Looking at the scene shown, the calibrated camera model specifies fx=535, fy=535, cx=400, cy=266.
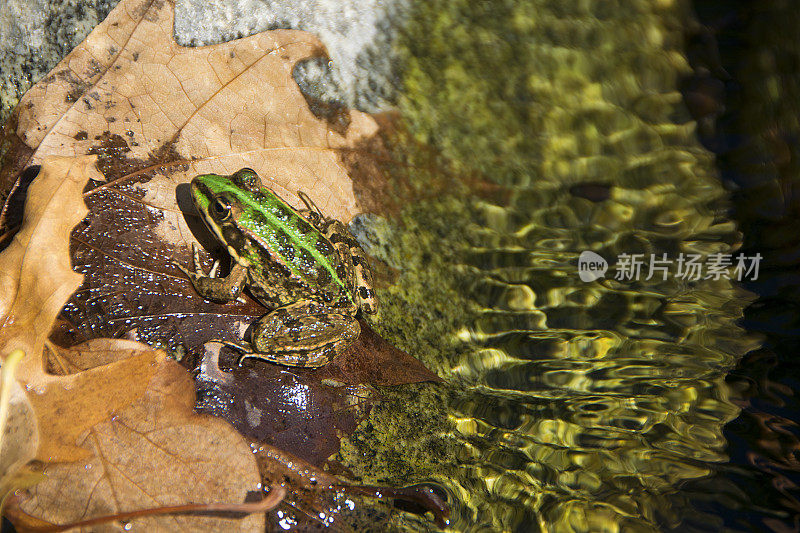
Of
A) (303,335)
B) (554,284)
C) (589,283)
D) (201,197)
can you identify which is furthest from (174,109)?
(589,283)

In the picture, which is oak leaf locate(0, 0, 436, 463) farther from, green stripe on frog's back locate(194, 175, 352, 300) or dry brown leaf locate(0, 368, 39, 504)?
dry brown leaf locate(0, 368, 39, 504)

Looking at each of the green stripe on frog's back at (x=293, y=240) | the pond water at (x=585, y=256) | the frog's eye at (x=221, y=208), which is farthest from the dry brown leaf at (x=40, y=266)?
the pond water at (x=585, y=256)

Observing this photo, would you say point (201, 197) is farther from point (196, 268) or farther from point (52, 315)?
point (52, 315)

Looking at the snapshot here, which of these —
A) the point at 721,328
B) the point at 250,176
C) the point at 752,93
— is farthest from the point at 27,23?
the point at 721,328

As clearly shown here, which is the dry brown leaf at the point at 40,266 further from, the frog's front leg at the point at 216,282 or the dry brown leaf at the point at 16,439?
the frog's front leg at the point at 216,282

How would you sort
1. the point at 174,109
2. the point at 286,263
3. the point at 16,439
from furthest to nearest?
the point at 286,263, the point at 174,109, the point at 16,439

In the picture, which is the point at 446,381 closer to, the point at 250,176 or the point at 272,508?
the point at 272,508

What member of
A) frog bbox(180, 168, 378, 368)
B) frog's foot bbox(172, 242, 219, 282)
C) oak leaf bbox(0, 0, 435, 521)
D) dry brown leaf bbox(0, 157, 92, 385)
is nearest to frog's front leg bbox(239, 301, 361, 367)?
Result: frog bbox(180, 168, 378, 368)
